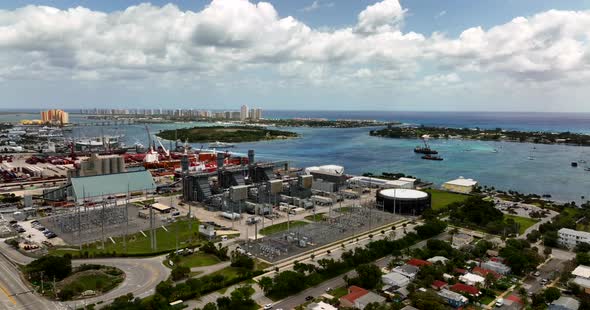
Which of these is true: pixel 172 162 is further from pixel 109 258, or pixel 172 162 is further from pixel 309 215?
pixel 109 258

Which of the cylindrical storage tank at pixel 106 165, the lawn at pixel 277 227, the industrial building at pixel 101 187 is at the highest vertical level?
the cylindrical storage tank at pixel 106 165

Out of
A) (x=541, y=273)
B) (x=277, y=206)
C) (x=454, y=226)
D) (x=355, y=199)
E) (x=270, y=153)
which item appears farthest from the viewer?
(x=270, y=153)

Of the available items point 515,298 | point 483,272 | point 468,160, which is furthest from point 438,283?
point 468,160

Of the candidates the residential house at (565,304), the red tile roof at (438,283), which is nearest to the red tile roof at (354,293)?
the red tile roof at (438,283)

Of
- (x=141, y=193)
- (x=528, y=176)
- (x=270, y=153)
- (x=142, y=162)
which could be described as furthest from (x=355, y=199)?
(x=270, y=153)

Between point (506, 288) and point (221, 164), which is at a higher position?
point (221, 164)

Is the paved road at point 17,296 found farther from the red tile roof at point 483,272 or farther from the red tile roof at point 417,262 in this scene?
the red tile roof at point 483,272
